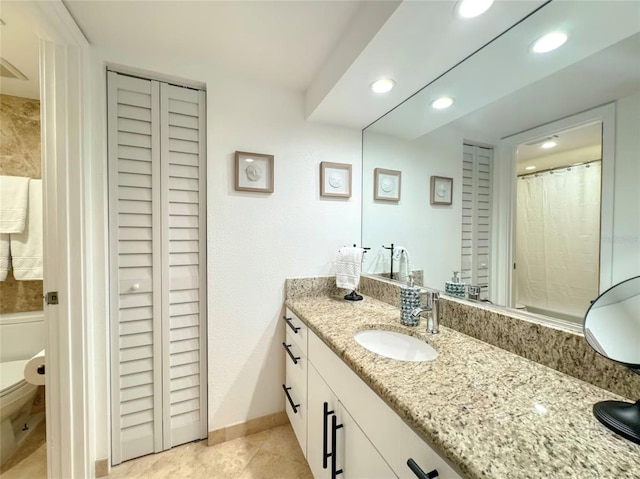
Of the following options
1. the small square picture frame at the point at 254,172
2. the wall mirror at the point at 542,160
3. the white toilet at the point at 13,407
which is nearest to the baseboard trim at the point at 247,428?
the white toilet at the point at 13,407

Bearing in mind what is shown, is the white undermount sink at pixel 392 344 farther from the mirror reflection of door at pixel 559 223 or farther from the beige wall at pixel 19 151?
the beige wall at pixel 19 151

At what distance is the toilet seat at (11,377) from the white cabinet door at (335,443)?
5.27 feet

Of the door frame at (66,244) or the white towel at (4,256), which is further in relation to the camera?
the white towel at (4,256)

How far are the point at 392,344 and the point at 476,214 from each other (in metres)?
0.74

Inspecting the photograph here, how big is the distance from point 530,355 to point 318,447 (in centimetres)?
89

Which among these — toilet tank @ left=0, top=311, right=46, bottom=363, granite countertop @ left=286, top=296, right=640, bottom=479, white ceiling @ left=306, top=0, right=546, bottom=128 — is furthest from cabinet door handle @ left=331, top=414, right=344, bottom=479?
toilet tank @ left=0, top=311, right=46, bottom=363

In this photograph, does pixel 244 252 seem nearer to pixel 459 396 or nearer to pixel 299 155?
pixel 299 155

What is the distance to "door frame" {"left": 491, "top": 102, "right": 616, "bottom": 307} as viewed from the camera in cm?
85

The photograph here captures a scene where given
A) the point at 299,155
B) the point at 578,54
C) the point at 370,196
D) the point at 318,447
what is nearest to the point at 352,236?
the point at 370,196

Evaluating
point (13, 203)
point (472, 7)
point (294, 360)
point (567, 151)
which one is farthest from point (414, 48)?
point (13, 203)

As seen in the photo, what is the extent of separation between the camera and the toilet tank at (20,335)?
165 cm

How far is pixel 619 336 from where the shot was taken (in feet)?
1.94

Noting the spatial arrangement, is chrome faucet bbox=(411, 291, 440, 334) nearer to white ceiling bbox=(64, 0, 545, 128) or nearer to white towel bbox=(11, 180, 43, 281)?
white ceiling bbox=(64, 0, 545, 128)

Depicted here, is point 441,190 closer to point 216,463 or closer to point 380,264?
point 380,264
